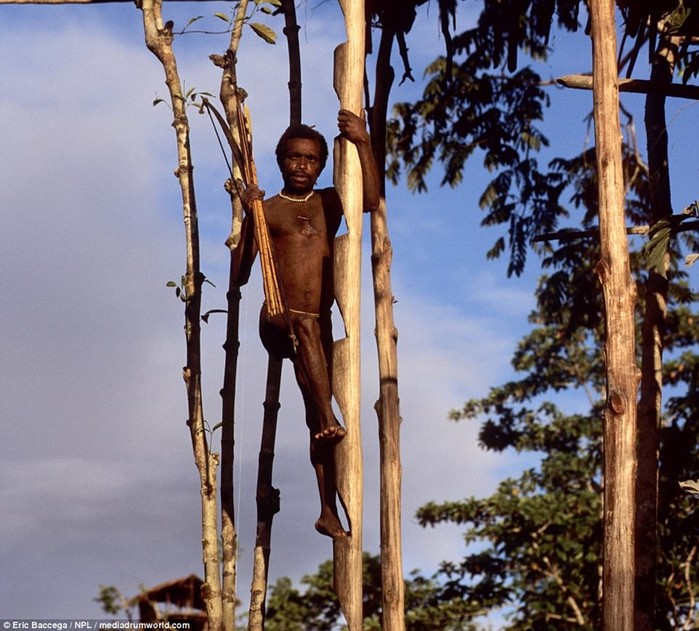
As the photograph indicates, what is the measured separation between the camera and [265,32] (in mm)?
7938

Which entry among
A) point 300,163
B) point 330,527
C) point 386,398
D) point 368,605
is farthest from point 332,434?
point 368,605

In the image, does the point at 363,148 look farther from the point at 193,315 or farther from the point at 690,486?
the point at 690,486

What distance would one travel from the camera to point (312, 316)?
703cm

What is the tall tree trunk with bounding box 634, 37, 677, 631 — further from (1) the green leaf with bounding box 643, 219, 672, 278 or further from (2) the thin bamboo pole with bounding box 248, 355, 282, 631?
(2) the thin bamboo pole with bounding box 248, 355, 282, 631

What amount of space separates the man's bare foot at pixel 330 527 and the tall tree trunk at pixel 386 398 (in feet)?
3.53

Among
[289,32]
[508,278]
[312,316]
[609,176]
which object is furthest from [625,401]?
[508,278]

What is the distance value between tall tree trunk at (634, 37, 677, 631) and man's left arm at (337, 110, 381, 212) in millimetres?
3476

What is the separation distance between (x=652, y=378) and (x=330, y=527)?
4.61 m

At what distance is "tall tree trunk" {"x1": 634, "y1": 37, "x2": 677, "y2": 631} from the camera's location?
9.89 meters

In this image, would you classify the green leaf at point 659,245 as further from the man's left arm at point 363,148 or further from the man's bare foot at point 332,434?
the man's bare foot at point 332,434

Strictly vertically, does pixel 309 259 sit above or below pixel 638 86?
below

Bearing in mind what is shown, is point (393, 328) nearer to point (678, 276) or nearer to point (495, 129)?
point (495, 129)

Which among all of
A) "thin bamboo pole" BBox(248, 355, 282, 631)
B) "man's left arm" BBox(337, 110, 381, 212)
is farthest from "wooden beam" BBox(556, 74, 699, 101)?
"thin bamboo pole" BBox(248, 355, 282, 631)

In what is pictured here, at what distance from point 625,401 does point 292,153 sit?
2566 mm
